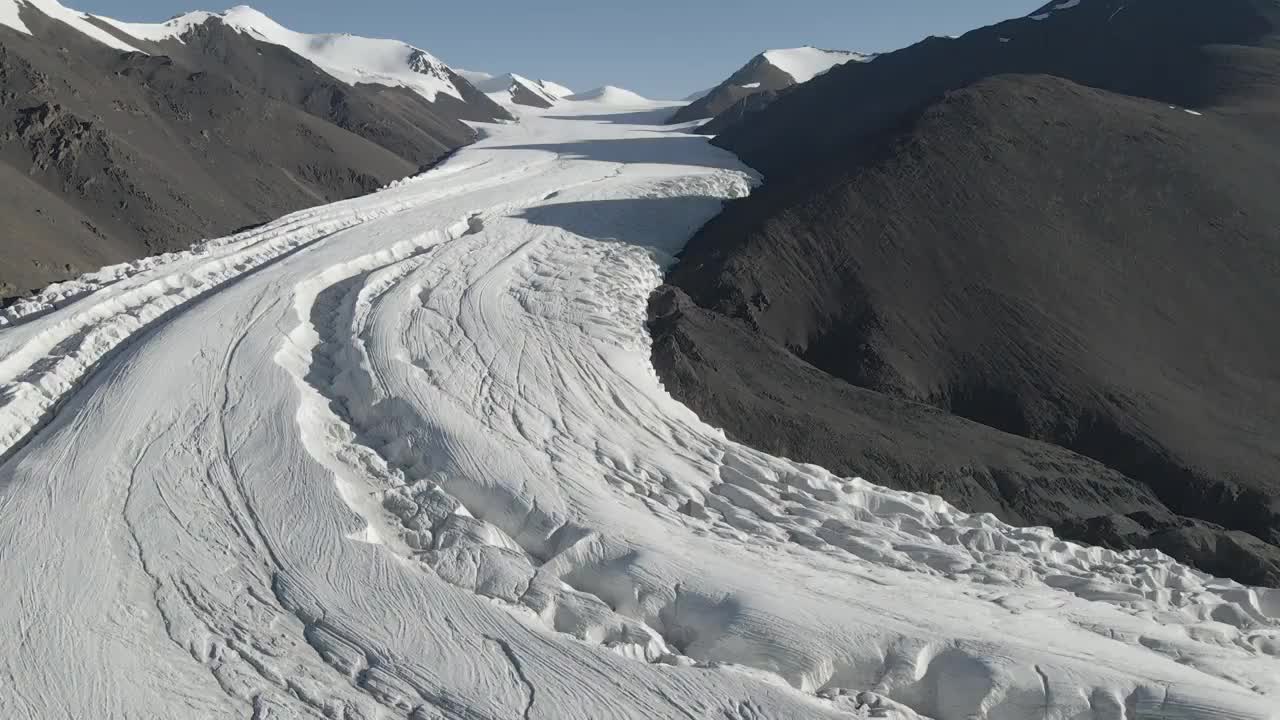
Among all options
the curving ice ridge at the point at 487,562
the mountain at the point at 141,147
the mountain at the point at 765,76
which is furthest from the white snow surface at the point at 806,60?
the curving ice ridge at the point at 487,562

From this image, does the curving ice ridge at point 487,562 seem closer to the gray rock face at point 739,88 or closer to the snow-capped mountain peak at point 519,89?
the gray rock face at point 739,88

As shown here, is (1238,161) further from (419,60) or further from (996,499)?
(419,60)

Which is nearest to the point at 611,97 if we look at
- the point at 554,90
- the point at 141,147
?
the point at 554,90

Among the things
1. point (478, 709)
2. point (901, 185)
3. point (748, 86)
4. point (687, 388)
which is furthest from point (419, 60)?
point (478, 709)

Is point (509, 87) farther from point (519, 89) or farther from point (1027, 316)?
point (1027, 316)

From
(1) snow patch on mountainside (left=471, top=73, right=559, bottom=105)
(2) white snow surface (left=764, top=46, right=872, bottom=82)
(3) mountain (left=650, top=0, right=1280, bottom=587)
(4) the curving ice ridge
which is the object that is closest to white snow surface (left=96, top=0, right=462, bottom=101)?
(1) snow patch on mountainside (left=471, top=73, right=559, bottom=105)

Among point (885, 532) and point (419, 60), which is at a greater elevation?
point (419, 60)
